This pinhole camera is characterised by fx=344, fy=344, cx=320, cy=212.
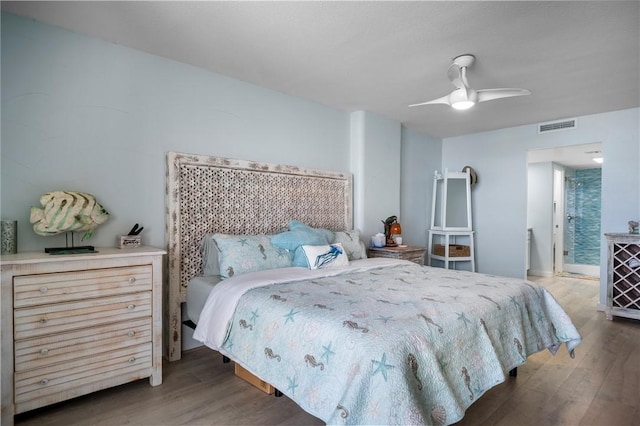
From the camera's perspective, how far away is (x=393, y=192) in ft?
15.1

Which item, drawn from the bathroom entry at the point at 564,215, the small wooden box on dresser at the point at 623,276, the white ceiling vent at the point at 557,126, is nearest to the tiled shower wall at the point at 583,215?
the bathroom entry at the point at 564,215

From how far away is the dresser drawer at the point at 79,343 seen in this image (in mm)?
1835

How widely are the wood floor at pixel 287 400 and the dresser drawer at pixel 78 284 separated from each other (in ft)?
2.15

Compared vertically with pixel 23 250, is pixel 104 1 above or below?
above

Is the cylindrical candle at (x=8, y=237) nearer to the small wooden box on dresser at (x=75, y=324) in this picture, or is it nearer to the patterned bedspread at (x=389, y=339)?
the small wooden box on dresser at (x=75, y=324)

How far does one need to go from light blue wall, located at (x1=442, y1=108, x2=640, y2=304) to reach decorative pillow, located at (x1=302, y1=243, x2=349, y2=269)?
328 centimetres

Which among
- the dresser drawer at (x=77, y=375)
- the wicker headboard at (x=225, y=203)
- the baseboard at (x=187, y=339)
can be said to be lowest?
the baseboard at (x=187, y=339)

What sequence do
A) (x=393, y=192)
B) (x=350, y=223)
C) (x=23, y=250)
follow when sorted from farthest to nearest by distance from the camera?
(x=393, y=192) → (x=350, y=223) → (x=23, y=250)

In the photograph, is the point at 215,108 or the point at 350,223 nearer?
the point at 215,108

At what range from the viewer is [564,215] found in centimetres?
682

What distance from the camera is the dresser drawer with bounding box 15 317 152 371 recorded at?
1835 mm

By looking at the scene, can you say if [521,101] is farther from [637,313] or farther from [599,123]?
[637,313]

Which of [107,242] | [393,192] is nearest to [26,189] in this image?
[107,242]

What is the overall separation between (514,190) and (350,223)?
2.63 m
